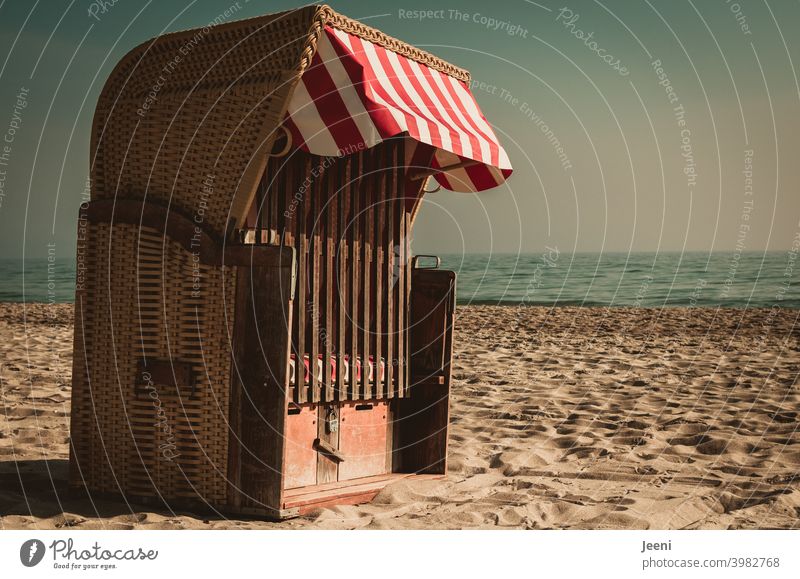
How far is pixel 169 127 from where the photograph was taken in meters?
4.86

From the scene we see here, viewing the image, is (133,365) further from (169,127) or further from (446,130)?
(446,130)

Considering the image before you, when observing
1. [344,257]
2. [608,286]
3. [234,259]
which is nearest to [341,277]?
[344,257]

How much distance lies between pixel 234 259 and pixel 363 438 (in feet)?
5.37

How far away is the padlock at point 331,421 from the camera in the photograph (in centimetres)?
529

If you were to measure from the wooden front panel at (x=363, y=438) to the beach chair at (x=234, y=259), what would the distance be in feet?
0.11

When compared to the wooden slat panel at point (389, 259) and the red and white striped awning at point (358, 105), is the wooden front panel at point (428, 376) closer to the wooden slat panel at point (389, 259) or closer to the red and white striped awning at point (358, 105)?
the wooden slat panel at point (389, 259)

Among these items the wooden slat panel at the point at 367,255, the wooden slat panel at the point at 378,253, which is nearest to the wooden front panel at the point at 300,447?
the wooden slat panel at the point at 367,255

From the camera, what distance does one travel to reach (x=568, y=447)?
6.59 metres

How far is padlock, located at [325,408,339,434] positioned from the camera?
5285 millimetres

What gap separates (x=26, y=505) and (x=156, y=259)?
1471 mm

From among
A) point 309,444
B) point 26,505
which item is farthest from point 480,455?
point 26,505

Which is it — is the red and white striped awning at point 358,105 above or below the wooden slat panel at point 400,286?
above

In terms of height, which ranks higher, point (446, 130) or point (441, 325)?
point (446, 130)
